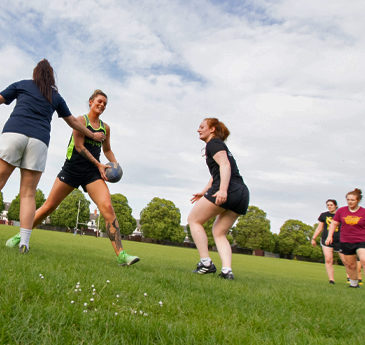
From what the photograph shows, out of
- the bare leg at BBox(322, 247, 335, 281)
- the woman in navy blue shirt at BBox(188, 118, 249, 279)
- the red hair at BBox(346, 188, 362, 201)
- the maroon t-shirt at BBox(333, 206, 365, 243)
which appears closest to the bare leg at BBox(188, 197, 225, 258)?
the woman in navy blue shirt at BBox(188, 118, 249, 279)

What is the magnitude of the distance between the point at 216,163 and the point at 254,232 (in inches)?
2800

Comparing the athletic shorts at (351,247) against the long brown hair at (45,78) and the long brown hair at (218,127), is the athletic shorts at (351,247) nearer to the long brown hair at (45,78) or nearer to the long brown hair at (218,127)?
the long brown hair at (218,127)

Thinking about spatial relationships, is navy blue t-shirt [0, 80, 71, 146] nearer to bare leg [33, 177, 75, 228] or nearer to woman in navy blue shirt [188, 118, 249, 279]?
bare leg [33, 177, 75, 228]

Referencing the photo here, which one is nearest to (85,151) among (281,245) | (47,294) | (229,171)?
(229,171)

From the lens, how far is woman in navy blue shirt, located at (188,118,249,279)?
17.4 ft

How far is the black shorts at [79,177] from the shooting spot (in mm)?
5652

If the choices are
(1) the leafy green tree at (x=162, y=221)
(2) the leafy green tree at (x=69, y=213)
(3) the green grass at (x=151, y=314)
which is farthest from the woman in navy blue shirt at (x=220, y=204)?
(2) the leafy green tree at (x=69, y=213)

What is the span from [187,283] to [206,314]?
1.31m

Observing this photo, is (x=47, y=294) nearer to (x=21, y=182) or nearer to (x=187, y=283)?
(x=187, y=283)

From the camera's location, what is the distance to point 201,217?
5.55m

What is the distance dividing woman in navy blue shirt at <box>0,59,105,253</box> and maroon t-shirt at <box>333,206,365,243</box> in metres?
6.52

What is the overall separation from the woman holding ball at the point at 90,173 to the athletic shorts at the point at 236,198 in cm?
171

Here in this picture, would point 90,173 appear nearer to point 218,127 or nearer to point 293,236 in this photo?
point 218,127

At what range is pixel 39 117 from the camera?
483cm
